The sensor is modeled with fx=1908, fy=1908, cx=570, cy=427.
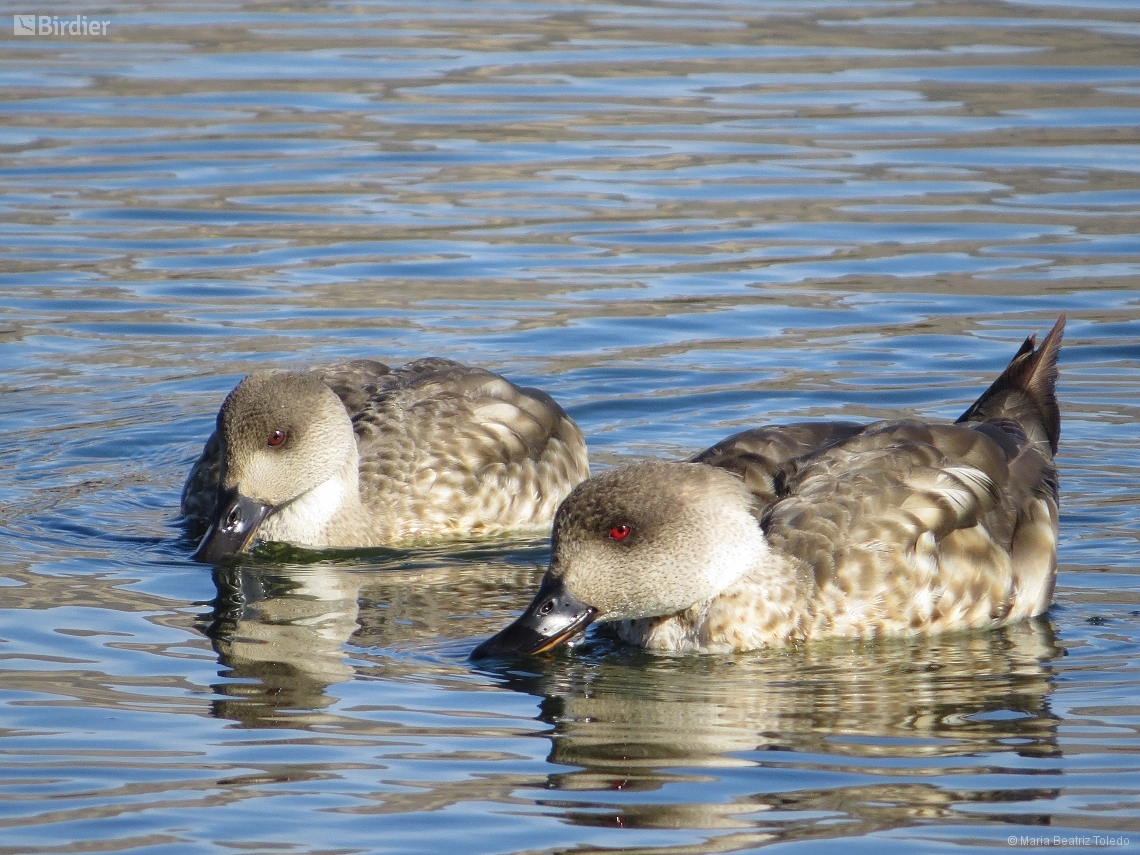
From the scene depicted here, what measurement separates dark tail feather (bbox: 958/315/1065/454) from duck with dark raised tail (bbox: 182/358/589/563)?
246 centimetres

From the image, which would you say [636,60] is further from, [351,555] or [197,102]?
[351,555]

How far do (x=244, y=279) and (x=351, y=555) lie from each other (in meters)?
4.99

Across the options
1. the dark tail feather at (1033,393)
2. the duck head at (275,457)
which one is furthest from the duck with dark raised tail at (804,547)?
the duck head at (275,457)

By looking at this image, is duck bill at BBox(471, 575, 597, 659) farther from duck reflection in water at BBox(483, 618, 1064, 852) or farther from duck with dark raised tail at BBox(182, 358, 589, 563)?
duck with dark raised tail at BBox(182, 358, 589, 563)

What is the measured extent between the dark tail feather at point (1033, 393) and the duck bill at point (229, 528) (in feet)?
11.1

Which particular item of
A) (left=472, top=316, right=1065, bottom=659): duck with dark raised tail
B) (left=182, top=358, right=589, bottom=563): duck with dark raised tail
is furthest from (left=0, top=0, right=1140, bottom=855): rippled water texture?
(left=182, top=358, right=589, bottom=563): duck with dark raised tail

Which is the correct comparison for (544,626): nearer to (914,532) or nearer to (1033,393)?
(914,532)

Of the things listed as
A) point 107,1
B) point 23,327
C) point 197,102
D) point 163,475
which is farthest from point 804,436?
point 107,1

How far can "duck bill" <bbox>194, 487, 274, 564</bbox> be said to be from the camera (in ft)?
29.5

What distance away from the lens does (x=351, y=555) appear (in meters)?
9.66

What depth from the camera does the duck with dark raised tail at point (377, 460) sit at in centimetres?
915

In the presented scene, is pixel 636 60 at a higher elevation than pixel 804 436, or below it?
higher

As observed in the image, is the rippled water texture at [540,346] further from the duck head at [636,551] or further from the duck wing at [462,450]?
the duck wing at [462,450]

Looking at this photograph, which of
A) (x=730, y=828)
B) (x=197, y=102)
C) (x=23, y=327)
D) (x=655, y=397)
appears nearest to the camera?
(x=730, y=828)
